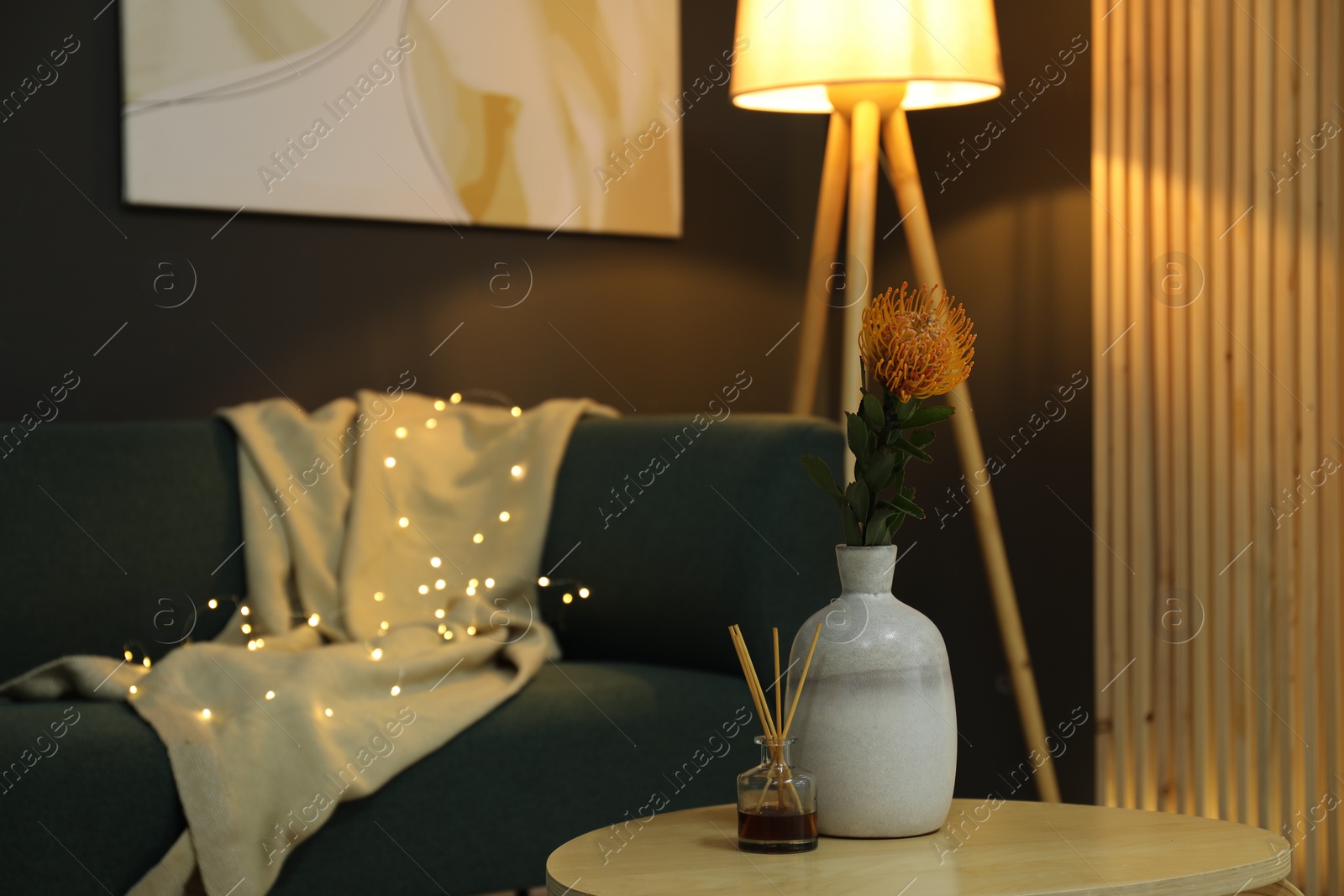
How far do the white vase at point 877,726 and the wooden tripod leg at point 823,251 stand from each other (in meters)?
1.43

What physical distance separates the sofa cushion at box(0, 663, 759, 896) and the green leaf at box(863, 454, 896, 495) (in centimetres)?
63

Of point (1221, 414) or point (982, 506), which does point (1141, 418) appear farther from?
point (982, 506)

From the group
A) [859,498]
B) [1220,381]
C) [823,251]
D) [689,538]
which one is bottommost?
[689,538]

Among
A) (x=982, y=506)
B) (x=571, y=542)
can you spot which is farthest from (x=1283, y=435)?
(x=571, y=542)

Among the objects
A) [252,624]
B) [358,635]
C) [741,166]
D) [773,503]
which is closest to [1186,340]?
[773,503]

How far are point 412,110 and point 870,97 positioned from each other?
101cm

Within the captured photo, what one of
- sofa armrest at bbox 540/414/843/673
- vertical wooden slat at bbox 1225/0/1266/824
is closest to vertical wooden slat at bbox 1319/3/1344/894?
vertical wooden slat at bbox 1225/0/1266/824

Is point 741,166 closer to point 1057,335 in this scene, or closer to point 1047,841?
point 1057,335

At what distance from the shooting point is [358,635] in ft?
7.92

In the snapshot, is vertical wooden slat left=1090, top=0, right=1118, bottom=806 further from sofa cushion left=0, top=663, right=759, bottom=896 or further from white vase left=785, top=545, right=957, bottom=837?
white vase left=785, top=545, right=957, bottom=837

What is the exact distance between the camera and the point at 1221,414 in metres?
2.36

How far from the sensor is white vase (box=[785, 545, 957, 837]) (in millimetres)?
1329

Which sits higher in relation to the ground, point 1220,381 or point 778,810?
point 1220,381

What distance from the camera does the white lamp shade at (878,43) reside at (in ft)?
8.10
